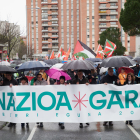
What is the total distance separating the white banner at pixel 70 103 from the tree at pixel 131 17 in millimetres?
33178

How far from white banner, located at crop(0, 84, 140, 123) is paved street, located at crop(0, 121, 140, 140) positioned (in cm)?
33

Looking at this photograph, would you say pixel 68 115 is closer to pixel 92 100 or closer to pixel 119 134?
pixel 92 100

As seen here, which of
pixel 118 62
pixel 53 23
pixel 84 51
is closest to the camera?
pixel 118 62

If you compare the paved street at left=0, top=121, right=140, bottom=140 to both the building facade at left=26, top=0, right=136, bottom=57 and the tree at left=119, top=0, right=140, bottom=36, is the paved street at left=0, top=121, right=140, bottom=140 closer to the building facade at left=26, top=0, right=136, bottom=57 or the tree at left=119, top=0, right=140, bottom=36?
the tree at left=119, top=0, right=140, bottom=36

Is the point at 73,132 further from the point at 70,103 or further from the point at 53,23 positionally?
the point at 53,23

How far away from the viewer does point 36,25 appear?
11012 centimetres

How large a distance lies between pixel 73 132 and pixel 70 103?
82 centimetres

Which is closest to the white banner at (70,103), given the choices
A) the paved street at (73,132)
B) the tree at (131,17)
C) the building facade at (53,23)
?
the paved street at (73,132)

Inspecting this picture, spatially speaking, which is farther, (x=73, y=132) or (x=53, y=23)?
(x=53, y=23)

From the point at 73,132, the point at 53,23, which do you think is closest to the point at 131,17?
the point at 73,132

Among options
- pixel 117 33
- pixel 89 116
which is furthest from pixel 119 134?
pixel 117 33

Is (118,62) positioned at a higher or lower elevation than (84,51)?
lower

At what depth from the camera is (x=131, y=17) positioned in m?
40.3

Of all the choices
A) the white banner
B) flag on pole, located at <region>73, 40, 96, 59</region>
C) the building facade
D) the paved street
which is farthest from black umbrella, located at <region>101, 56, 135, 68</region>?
the building facade
